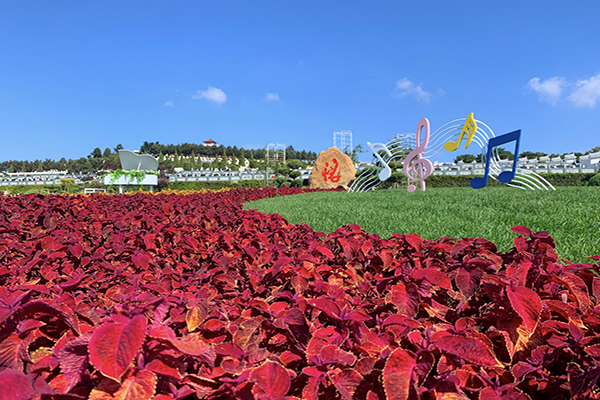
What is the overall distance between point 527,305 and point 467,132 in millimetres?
12000

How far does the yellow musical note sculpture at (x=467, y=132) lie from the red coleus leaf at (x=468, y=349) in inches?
465

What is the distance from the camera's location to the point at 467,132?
11617 mm

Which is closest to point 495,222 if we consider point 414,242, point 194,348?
point 414,242

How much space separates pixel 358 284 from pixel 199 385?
876mm

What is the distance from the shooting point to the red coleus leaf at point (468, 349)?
0.78m

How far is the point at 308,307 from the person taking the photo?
1.16m

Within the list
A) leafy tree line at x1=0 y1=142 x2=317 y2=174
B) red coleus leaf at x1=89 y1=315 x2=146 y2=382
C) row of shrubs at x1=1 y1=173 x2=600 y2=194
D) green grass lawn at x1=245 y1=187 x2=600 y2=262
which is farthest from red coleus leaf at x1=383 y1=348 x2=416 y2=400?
leafy tree line at x1=0 y1=142 x2=317 y2=174

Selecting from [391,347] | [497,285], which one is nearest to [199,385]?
[391,347]

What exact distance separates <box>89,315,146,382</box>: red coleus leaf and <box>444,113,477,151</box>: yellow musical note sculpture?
12250 millimetres

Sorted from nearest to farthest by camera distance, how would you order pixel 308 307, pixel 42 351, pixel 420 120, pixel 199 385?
pixel 199 385
pixel 42 351
pixel 308 307
pixel 420 120

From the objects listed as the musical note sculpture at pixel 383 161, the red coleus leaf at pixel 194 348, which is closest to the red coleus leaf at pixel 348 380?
the red coleus leaf at pixel 194 348

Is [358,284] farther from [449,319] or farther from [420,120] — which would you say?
[420,120]

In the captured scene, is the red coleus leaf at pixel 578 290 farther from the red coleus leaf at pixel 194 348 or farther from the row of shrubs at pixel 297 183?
the row of shrubs at pixel 297 183

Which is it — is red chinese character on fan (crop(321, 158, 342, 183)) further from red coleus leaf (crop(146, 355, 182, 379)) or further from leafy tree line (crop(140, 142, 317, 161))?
leafy tree line (crop(140, 142, 317, 161))
